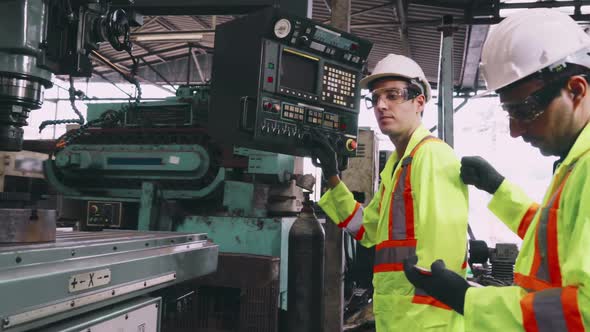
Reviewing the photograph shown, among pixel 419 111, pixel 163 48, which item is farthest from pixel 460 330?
pixel 163 48

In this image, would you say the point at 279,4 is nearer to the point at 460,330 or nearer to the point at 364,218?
the point at 364,218

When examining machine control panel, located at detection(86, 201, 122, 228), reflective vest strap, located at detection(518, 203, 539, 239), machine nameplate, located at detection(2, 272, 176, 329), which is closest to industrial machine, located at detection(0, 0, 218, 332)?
machine nameplate, located at detection(2, 272, 176, 329)

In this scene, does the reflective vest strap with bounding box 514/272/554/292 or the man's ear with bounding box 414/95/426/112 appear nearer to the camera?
the reflective vest strap with bounding box 514/272/554/292

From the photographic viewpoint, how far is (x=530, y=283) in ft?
2.89

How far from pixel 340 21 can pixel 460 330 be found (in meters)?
1.40

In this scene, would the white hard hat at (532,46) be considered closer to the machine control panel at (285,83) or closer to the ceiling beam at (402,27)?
the machine control panel at (285,83)

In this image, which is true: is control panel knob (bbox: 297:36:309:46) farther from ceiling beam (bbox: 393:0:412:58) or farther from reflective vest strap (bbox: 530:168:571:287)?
ceiling beam (bbox: 393:0:412:58)

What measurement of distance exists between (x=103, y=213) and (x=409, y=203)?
915mm

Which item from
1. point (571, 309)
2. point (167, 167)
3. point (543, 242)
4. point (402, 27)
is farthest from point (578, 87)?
point (402, 27)

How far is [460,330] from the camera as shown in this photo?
1.33m

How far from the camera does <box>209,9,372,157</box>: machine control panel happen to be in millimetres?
1639

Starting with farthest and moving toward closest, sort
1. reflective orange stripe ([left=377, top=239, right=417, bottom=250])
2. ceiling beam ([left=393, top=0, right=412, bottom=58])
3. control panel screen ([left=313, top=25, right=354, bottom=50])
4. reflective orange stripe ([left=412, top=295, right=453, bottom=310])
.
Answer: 1. ceiling beam ([left=393, top=0, right=412, bottom=58])
2. control panel screen ([left=313, top=25, right=354, bottom=50])
3. reflective orange stripe ([left=377, top=239, right=417, bottom=250])
4. reflective orange stripe ([left=412, top=295, right=453, bottom=310])

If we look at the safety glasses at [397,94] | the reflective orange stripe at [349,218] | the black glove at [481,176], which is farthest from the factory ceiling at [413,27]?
the black glove at [481,176]

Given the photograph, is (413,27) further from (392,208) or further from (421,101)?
(392,208)
